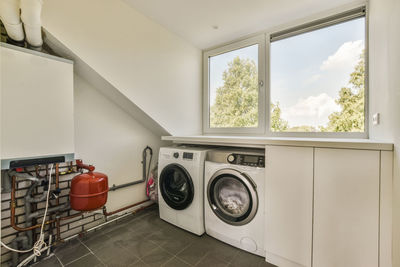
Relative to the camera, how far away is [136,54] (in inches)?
72.6

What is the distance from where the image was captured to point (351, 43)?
68.1 inches

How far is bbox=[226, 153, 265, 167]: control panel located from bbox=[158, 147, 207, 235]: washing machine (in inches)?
12.6

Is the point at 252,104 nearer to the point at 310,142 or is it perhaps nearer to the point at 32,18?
the point at 310,142

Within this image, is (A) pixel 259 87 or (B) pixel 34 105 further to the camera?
(A) pixel 259 87

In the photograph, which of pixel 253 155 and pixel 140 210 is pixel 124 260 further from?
pixel 253 155

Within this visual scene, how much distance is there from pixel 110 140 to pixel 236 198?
158 centimetres

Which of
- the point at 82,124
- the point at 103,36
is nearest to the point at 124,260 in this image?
the point at 82,124

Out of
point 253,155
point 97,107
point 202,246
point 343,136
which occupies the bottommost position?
point 202,246

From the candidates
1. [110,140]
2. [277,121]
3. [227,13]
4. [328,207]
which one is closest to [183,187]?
[110,140]

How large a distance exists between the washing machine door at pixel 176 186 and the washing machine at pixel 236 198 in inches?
7.7

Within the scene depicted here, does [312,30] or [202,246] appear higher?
[312,30]

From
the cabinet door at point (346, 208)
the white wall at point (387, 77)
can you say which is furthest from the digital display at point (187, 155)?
the white wall at point (387, 77)

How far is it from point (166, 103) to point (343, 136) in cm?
204

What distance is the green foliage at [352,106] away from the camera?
1.70 meters
